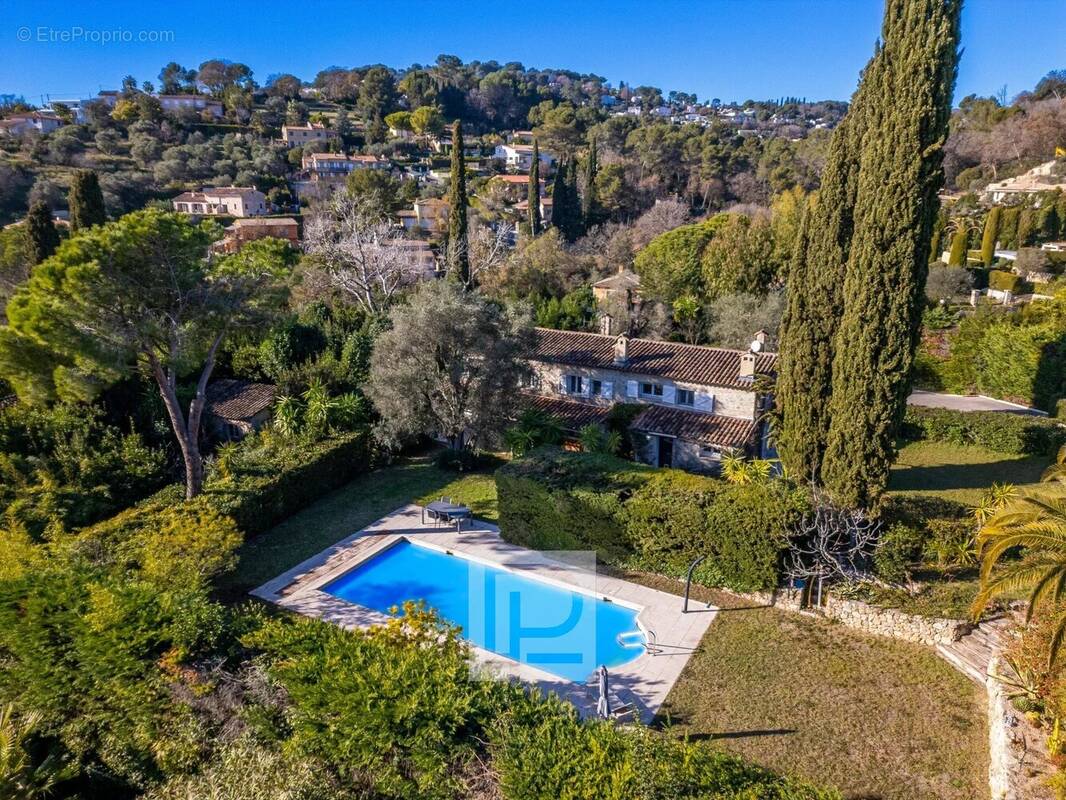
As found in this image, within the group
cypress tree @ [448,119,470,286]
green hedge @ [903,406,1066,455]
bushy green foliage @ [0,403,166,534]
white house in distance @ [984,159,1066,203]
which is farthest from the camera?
white house in distance @ [984,159,1066,203]

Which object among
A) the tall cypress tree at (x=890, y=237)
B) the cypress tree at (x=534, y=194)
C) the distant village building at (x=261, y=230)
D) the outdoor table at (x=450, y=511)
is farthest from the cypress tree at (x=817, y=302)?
the distant village building at (x=261, y=230)

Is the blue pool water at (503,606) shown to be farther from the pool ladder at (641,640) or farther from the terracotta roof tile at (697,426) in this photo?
the terracotta roof tile at (697,426)

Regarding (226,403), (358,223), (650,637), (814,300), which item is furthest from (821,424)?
(358,223)

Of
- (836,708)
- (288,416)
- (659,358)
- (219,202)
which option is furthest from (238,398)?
(219,202)

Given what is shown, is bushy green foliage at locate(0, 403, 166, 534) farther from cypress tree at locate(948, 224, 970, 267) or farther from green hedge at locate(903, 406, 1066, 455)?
cypress tree at locate(948, 224, 970, 267)

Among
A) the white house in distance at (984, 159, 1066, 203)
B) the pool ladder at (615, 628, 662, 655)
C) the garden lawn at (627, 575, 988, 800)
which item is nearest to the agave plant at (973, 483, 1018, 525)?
the garden lawn at (627, 575, 988, 800)

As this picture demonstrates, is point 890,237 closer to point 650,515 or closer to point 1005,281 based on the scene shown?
point 650,515
